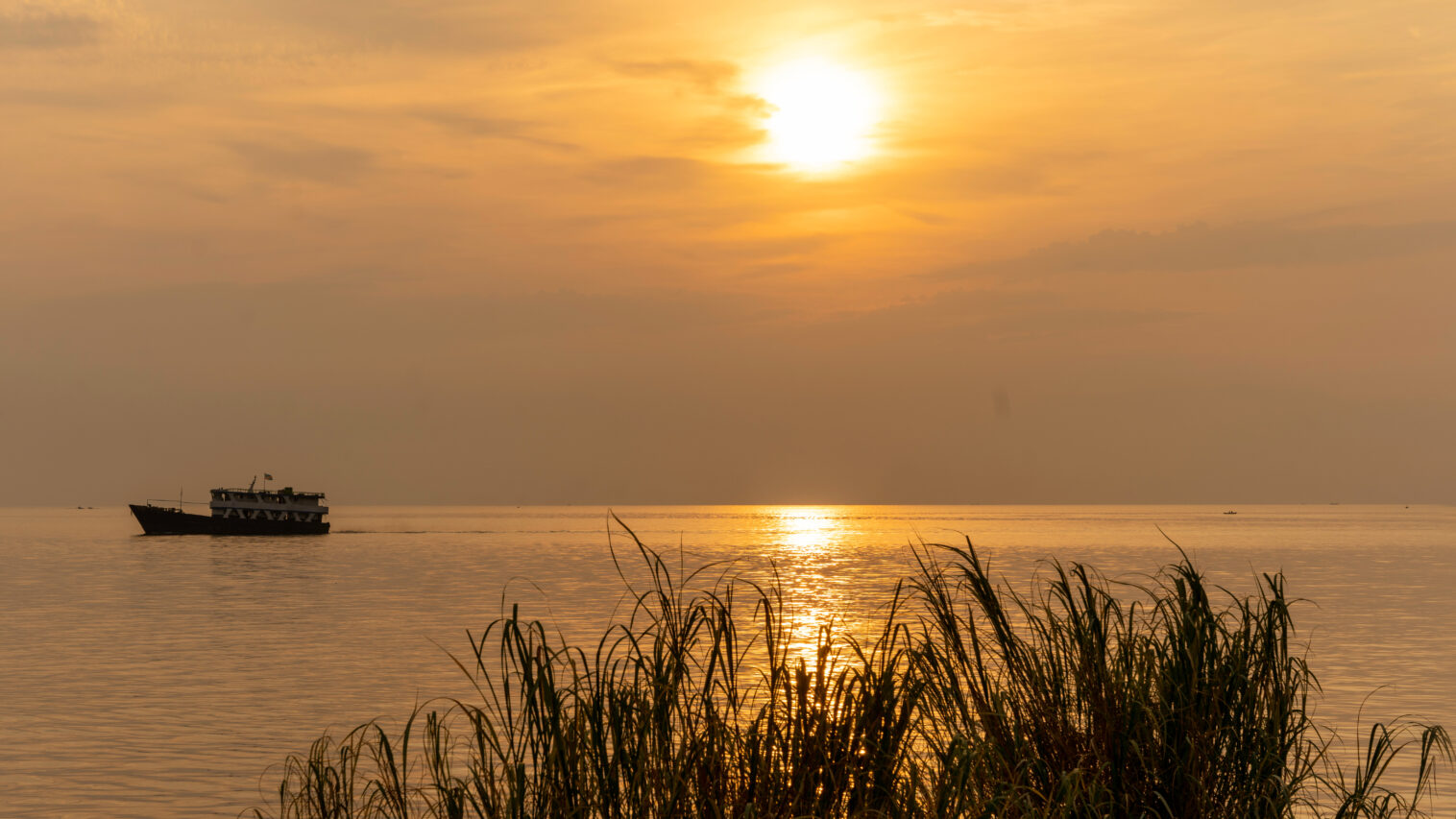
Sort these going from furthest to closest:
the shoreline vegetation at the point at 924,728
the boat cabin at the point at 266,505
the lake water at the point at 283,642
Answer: the boat cabin at the point at 266,505, the lake water at the point at 283,642, the shoreline vegetation at the point at 924,728

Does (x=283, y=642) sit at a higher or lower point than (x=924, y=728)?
lower

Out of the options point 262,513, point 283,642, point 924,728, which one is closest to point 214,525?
point 262,513

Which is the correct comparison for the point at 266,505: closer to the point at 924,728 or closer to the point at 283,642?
the point at 283,642

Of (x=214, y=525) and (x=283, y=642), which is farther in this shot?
(x=214, y=525)

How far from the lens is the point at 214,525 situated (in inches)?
5620

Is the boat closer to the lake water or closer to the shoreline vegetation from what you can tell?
the lake water

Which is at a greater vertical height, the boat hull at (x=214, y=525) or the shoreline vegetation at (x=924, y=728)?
the shoreline vegetation at (x=924, y=728)

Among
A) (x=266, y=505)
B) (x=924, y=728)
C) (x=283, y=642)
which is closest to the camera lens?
(x=924, y=728)

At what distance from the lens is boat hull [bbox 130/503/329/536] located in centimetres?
14088

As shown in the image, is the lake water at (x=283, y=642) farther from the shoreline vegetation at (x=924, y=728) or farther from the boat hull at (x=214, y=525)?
the boat hull at (x=214, y=525)

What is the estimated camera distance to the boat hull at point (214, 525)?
141 m

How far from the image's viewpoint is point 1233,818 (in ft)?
27.6

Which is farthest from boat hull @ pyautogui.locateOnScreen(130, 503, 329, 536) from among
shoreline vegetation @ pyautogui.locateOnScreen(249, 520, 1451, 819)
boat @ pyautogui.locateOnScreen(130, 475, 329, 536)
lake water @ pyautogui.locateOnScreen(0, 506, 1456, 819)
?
shoreline vegetation @ pyautogui.locateOnScreen(249, 520, 1451, 819)

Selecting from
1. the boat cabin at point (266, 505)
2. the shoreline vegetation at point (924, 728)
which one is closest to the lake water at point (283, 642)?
the shoreline vegetation at point (924, 728)
